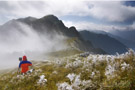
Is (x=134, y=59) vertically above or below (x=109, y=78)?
above

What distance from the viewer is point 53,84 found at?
30.5 feet

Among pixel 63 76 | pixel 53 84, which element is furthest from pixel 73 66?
pixel 53 84

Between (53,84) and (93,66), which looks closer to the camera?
(53,84)

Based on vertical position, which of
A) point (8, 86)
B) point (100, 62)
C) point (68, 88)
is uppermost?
point (100, 62)

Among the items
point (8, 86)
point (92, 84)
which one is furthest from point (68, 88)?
point (8, 86)

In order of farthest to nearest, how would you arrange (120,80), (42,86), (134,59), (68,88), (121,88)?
(42,86) → (134,59) → (68,88) → (120,80) → (121,88)

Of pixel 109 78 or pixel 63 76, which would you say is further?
pixel 63 76

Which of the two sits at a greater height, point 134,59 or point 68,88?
point 134,59

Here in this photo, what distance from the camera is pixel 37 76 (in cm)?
1119

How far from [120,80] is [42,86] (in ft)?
18.3

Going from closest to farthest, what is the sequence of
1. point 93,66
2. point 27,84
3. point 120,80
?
point 120,80 → point 27,84 → point 93,66

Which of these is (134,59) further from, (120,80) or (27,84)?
(27,84)

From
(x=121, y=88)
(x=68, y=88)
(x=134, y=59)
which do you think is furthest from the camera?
(x=134, y=59)

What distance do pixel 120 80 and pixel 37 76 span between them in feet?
24.2
